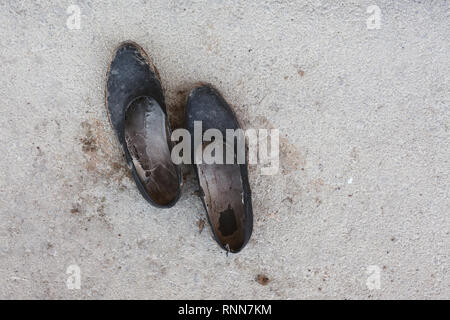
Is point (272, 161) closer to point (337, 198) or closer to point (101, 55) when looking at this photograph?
point (337, 198)

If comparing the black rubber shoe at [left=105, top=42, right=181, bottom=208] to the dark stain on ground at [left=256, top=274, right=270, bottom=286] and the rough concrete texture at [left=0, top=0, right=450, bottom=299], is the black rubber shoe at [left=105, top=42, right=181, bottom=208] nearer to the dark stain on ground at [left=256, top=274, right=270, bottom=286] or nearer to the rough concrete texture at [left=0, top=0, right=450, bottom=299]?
the rough concrete texture at [left=0, top=0, right=450, bottom=299]

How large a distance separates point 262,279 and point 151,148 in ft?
2.93

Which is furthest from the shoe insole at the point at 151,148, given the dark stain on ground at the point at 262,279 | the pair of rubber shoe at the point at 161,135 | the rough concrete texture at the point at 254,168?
the dark stain on ground at the point at 262,279

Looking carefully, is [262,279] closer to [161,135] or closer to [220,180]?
[220,180]

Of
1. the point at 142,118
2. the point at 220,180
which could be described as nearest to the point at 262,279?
the point at 220,180

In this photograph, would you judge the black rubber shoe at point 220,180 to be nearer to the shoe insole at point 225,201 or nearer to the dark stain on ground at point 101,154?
the shoe insole at point 225,201

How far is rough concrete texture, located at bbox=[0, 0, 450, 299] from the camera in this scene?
1530 millimetres

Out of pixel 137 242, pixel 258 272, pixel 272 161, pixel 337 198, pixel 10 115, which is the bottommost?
pixel 258 272

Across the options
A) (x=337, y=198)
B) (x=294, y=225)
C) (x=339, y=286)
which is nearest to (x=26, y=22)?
(x=294, y=225)

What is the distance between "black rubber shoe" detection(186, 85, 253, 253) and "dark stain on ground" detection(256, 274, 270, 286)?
0.27 meters

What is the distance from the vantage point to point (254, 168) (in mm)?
1591

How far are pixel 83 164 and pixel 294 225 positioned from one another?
45.0 inches

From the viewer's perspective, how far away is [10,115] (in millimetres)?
1572

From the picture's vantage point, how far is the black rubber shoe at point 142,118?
148 centimetres
